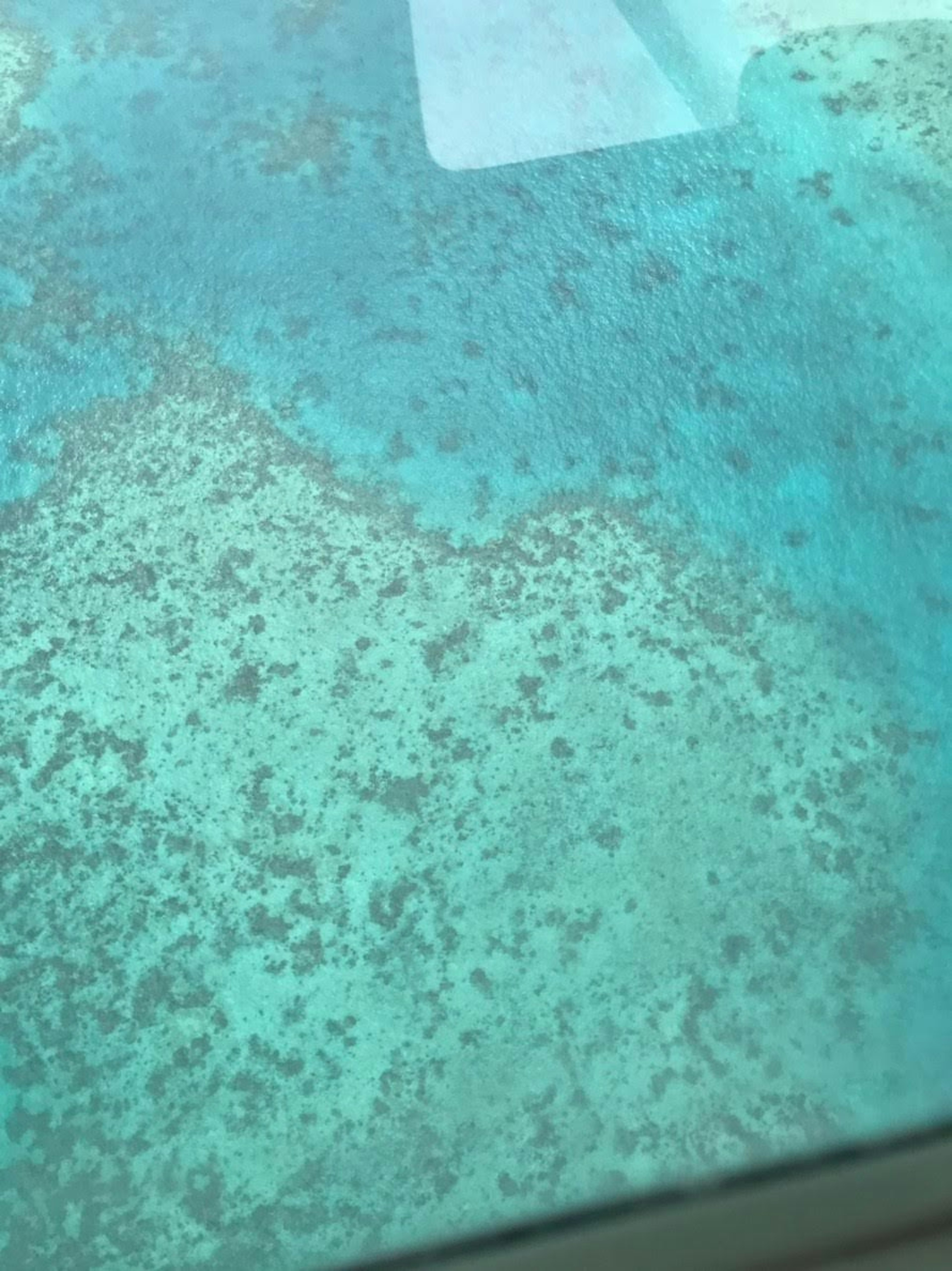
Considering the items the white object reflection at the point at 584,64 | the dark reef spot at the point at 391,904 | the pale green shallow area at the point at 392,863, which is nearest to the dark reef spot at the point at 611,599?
the pale green shallow area at the point at 392,863

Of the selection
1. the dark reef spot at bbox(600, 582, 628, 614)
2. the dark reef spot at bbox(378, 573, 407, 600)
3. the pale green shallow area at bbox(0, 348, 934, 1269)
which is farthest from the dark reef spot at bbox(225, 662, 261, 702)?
the dark reef spot at bbox(600, 582, 628, 614)

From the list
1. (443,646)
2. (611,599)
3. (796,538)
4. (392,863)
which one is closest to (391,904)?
(392,863)

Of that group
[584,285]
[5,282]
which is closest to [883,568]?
[584,285]

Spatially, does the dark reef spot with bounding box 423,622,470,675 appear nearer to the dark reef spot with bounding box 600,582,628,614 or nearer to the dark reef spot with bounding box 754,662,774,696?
the dark reef spot with bounding box 600,582,628,614

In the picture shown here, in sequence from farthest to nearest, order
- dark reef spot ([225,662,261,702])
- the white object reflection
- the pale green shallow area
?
1. the white object reflection
2. dark reef spot ([225,662,261,702])
3. the pale green shallow area

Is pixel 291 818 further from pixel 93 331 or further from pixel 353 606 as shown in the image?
pixel 93 331

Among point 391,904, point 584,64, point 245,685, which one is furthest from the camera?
point 584,64

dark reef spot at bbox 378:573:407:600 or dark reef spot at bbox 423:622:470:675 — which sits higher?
dark reef spot at bbox 378:573:407:600

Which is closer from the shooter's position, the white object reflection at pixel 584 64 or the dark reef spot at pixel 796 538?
the dark reef spot at pixel 796 538

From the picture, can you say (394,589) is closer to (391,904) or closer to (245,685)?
(245,685)

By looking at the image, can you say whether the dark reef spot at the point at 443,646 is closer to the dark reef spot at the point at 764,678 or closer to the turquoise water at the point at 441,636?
the turquoise water at the point at 441,636
